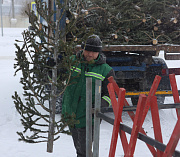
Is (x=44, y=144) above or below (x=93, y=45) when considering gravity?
below

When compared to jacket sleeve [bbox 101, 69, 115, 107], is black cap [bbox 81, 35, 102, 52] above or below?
above

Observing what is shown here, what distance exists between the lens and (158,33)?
244 inches

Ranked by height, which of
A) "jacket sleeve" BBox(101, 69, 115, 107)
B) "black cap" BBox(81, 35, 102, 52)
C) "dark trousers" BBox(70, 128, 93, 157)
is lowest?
"dark trousers" BBox(70, 128, 93, 157)

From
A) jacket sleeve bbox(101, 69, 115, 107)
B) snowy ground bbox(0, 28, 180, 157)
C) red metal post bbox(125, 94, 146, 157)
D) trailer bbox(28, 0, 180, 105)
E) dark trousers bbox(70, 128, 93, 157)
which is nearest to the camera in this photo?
red metal post bbox(125, 94, 146, 157)

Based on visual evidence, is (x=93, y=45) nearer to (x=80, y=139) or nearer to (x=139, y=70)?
(x=80, y=139)

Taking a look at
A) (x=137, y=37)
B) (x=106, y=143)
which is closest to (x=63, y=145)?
(x=106, y=143)

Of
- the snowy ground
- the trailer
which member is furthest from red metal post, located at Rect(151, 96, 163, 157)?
the trailer

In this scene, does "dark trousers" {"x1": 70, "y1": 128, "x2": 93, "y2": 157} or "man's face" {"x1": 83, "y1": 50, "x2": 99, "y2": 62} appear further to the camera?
"dark trousers" {"x1": 70, "y1": 128, "x2": 93, "y2": 157}

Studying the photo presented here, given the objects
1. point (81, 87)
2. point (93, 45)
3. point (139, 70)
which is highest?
point (93, 45)

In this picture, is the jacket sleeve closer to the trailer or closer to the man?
the man

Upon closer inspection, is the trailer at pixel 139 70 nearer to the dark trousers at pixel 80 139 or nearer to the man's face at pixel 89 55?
the dark trousers at pixel 80 139

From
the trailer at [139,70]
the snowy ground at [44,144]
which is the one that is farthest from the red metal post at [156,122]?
the trailer at [139,70]

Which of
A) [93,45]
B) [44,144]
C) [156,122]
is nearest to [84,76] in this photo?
[93,45]

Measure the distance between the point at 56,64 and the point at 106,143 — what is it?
234cm
